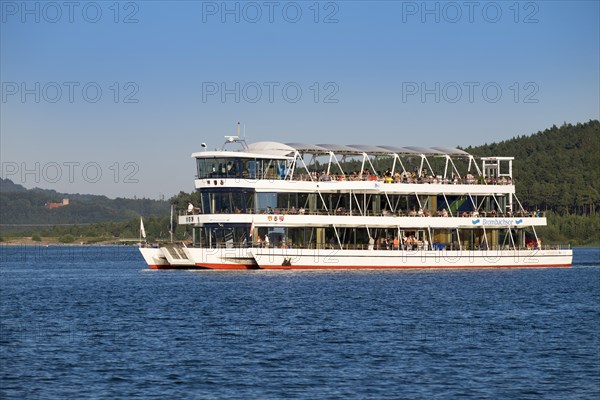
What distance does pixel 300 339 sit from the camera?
1764 inches

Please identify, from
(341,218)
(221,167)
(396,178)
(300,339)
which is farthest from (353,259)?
(300,339)

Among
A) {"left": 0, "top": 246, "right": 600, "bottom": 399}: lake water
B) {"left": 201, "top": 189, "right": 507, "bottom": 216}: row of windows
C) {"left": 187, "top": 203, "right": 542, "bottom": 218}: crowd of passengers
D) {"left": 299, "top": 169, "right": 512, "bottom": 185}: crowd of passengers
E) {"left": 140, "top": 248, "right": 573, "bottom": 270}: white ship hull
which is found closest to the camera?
{"left": 0, "top": 246, "right": 600, "bottom": 399}: lake water

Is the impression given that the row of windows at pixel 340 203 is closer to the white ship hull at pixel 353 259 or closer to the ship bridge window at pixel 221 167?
the ship bridge window at pixel 221 167

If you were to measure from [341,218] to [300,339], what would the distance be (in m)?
40.3

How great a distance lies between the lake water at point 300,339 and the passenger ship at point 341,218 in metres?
6.29

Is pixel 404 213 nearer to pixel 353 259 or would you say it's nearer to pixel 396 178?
pixel 396 178

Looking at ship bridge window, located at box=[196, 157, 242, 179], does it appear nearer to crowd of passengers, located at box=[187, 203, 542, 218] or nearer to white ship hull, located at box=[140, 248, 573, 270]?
crowd of passengers, located at box=[187, 203, 542, 218]

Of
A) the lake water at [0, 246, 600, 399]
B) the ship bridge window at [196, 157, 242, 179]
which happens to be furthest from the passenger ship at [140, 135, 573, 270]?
the lake water at [0, 246, 600, 399]

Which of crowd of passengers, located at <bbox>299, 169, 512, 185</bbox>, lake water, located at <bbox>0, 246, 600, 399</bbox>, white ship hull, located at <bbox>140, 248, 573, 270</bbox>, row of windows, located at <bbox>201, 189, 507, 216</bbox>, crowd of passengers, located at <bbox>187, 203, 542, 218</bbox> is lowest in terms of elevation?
lake water, located at <bbox>0, 246, 600, 399</bbox>

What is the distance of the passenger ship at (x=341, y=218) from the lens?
81.1 meters

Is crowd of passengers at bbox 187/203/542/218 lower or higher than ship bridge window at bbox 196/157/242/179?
lower

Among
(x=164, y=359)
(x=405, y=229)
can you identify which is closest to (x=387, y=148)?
(x=405, y=229)

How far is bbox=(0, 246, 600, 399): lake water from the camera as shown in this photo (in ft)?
112

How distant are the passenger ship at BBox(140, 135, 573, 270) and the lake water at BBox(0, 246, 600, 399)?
6.29 m
